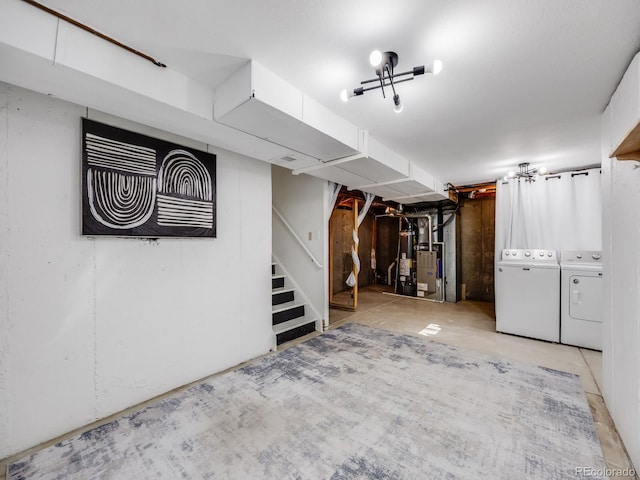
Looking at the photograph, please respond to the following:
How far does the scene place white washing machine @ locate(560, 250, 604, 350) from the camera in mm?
3357

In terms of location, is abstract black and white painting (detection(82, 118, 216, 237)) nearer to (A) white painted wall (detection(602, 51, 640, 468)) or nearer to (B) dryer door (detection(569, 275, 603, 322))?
(A) white painted wall (detection(602, 51, 640, 468))

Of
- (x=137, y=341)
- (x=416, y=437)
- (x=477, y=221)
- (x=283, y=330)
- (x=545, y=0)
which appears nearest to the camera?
(x=545, y=0)

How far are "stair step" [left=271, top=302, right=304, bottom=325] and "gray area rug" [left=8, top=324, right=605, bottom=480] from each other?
927 mm

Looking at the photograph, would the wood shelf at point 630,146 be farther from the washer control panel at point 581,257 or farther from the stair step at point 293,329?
the stair step at point 293,329

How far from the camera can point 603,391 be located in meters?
2.30

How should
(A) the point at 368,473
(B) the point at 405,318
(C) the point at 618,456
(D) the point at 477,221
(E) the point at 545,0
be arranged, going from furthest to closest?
(D) the point at 477,221 < (B) the point at 405,318 < (C) the point at 618,456 < (A) the point at 368,473 < (E) the point at 545,0

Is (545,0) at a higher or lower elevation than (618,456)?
higher

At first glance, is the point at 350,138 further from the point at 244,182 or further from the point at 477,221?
the point at 477,221

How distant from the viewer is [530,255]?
13.4 ft

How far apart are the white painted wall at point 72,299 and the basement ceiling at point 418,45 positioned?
2.96 ft

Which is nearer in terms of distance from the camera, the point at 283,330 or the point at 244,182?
the point at 244,182

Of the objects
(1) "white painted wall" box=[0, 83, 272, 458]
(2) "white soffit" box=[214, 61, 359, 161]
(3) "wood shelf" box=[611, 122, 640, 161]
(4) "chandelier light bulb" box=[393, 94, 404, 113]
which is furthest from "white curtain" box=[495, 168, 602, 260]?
(1) "white painted wall" box=[0, 83, 272, 458]

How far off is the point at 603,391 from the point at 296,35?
3.57 m

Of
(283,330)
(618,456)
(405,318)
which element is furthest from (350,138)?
(405,318)
